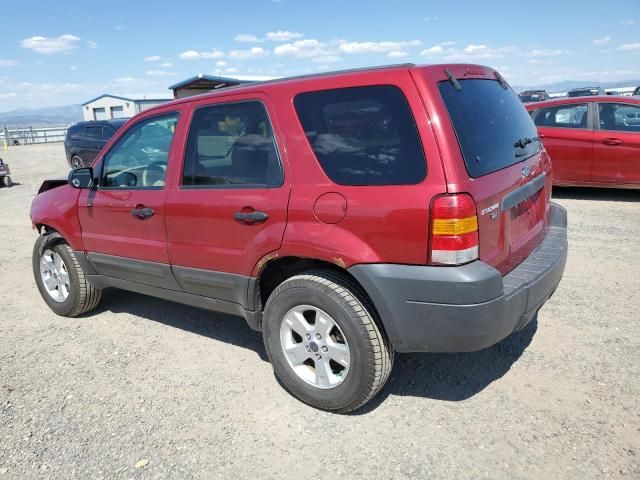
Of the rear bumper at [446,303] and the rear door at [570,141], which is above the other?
the rear door at [570,141]

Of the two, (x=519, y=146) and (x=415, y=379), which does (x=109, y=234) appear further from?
(x=519, y=146)

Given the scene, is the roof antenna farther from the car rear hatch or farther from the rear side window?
the rear side window

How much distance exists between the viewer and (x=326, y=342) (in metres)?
2.81

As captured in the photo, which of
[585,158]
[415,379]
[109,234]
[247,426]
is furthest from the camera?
[585,158]

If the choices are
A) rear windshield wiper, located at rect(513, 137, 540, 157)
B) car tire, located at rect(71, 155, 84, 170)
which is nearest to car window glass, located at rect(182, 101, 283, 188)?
rear windshield wiper, located at rect(513, 137, 540, 157)

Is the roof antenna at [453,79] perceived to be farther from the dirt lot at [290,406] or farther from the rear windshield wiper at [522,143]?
the dirt lot at [290,406]

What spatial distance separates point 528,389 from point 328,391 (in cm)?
120

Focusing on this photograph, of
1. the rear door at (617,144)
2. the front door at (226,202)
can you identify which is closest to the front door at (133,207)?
the front door at (226,202)

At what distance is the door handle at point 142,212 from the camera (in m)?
3.48

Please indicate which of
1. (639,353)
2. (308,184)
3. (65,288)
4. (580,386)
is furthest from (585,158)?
(65,288)

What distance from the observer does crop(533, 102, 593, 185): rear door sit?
786 centimetres

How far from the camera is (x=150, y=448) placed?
8.71 ft

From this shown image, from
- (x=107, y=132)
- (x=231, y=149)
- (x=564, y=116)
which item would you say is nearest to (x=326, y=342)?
(x=231, y=149)

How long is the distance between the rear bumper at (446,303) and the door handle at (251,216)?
2.05ft
